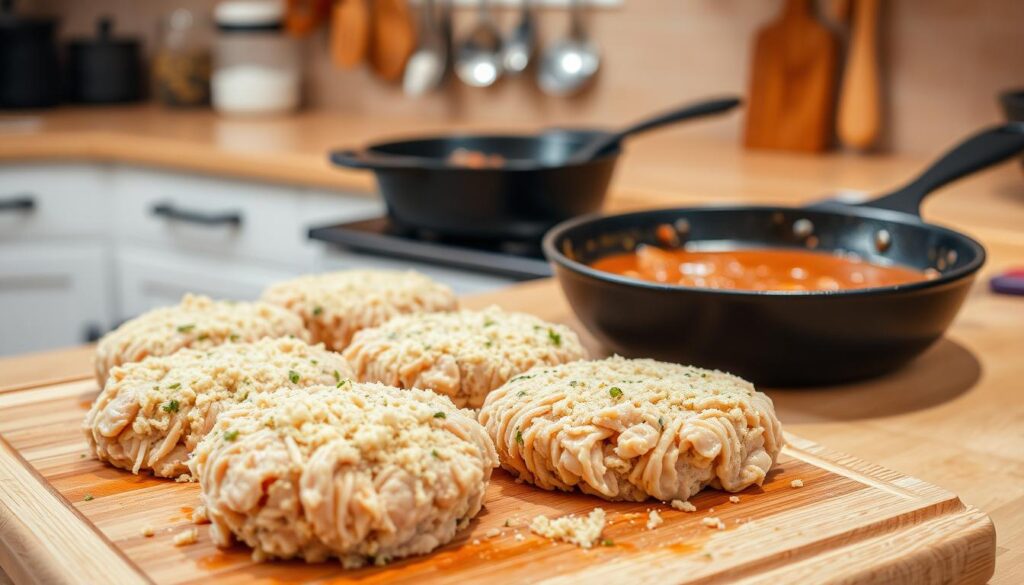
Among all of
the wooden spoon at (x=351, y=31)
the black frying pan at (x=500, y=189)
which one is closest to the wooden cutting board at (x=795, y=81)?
the black frying pan at (x=500, y=189)

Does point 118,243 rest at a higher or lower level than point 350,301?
lower

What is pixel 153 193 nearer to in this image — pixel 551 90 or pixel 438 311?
pixel 551 90

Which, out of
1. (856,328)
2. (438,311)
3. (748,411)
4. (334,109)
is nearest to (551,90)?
(334,109)

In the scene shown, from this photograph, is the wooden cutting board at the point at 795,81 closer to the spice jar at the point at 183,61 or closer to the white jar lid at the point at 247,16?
the white jar lid at the point at 247,16

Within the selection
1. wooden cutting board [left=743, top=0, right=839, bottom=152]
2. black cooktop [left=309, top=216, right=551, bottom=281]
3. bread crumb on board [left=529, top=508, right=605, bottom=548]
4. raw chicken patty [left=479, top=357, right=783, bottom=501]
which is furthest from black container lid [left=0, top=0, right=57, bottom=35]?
bread crumb on board [left=529, top=508, right=605, bottom=548]

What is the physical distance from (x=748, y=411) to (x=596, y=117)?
2260 millimetres

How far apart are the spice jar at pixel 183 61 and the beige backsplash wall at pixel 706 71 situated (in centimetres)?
26

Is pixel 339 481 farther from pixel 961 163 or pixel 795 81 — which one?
pixel 795 81

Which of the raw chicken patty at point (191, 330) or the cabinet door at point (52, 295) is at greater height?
the raw chicken patty at point (191, 330)

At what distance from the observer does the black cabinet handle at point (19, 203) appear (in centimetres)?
276

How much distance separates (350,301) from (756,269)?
0.42 meters

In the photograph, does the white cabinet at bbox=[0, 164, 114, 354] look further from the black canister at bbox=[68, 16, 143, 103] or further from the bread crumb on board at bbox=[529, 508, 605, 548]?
the bread crumb on board at bbox=[529, 508, 605, 548]

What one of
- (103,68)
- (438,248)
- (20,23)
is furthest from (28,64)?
(438,248)

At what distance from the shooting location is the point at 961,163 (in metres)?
1.34
